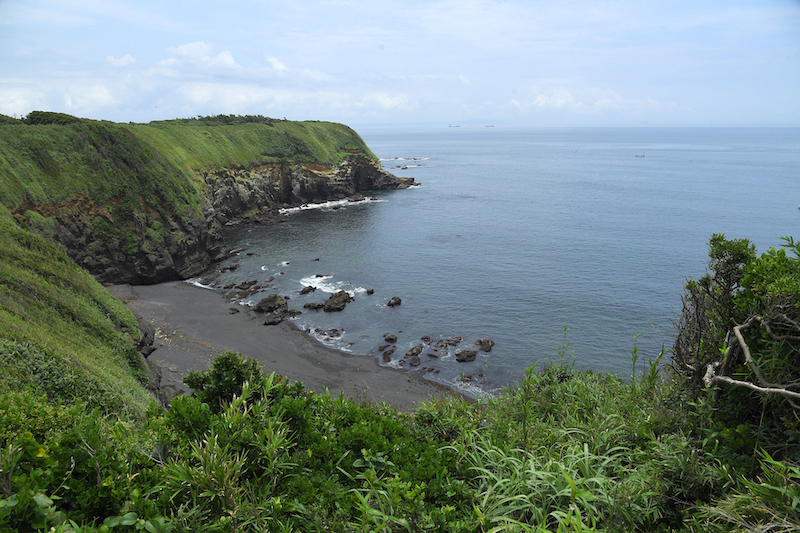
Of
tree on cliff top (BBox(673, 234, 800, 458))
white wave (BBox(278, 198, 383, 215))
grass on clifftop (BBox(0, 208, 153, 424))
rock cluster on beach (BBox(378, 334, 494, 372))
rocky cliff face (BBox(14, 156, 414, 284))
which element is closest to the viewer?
tree on cliff top (BBox(673, 234, 800, 458))

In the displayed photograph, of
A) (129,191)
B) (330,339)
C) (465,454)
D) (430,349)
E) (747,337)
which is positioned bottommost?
(430,349)

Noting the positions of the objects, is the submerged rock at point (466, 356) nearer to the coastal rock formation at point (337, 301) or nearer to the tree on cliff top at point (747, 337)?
the coastal rock formation at point (337, 301)

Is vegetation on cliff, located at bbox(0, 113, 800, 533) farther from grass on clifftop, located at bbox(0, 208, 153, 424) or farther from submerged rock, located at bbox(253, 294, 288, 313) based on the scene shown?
submerged rock, located at bbox(253, 294, 288, 313)

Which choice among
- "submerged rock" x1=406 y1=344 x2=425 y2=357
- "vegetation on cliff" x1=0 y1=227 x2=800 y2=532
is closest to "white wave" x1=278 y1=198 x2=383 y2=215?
"submerged rock" x1=406 y1=344 x2=425 y2=357

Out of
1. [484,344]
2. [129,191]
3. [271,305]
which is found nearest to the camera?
[484,344]

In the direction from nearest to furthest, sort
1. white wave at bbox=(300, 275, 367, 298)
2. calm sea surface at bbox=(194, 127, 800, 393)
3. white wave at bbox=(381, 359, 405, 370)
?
white wave at bbox=(381, 359, 405, 370) → calm sea surface at bbox=(194, 127, 800, 393) → white wave at bbox=(300, 275, 367, 298)

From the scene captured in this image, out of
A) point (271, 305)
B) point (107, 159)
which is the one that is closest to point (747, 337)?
point (271, 305)

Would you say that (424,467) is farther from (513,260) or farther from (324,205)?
(324,205)
